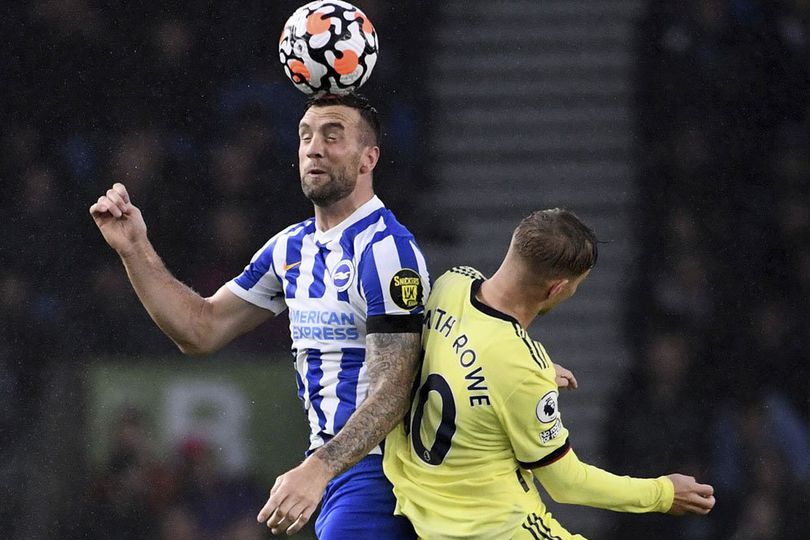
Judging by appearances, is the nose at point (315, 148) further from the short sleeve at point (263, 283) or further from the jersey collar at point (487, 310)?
the jersey collar at point (487, 310)

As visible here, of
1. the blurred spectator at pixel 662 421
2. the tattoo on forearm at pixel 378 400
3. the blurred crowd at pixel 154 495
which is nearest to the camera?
the tattoo on forearm at pixel 378 400

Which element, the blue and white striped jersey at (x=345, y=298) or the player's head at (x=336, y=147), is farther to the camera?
the player's head at (x=336, y=147)

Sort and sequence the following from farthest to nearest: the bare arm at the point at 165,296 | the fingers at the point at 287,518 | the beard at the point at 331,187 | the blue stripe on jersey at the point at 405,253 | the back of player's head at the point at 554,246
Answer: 1. the bare arm at the point at 165,296
2. the beard at the point at 331,187
3. the blue stripe on jersey at the point at 405,253
4. the back of player's head at the point at 554,246
5. the fingers at the point at 287,518

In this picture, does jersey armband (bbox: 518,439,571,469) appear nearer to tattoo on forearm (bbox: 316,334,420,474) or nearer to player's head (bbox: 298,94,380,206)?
tattoo on forearm (bbox: 316,334,420,474)

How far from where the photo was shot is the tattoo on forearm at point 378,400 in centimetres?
335

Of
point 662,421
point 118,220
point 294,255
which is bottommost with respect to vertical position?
point 662,421

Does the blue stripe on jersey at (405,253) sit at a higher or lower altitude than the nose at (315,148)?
lower

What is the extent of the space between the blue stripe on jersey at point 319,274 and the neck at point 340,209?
7cm

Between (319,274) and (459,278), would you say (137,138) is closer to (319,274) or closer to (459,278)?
(319,274)

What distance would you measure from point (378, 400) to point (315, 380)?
343 millimetres

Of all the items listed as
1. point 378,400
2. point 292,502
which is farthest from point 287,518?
point 378,400

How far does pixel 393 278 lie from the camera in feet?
11.7

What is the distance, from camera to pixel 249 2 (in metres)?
5.76

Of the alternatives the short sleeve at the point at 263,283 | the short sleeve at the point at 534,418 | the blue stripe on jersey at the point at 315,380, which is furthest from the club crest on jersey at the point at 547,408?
the short sleeve at the point at 263,283
